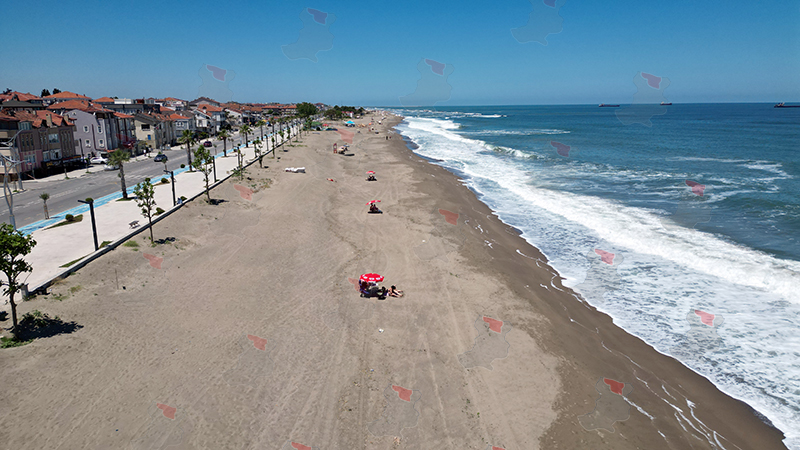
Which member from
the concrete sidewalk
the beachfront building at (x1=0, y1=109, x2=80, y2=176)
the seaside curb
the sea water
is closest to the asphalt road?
the concrete sidewalk

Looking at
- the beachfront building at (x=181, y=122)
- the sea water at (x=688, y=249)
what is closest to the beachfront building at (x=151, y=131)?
the beachfront building at (x=181, y=122)

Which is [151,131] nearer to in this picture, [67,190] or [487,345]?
[67,190]

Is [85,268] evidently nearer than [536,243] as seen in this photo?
Yes

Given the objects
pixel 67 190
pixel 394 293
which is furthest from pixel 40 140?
pixel 394 293

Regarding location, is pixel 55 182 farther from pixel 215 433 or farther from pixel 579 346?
pixel 579 346

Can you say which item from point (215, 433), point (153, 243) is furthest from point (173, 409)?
point (153, 243)

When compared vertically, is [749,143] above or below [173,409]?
above

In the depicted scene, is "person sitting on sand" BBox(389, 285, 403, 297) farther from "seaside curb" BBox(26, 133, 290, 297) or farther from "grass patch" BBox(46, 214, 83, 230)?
"grass patch" BBox(46, 214, 83, 230)

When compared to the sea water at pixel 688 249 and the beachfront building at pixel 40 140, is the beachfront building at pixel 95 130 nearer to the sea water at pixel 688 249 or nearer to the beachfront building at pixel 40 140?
the beachfront building at pixel 40 140
